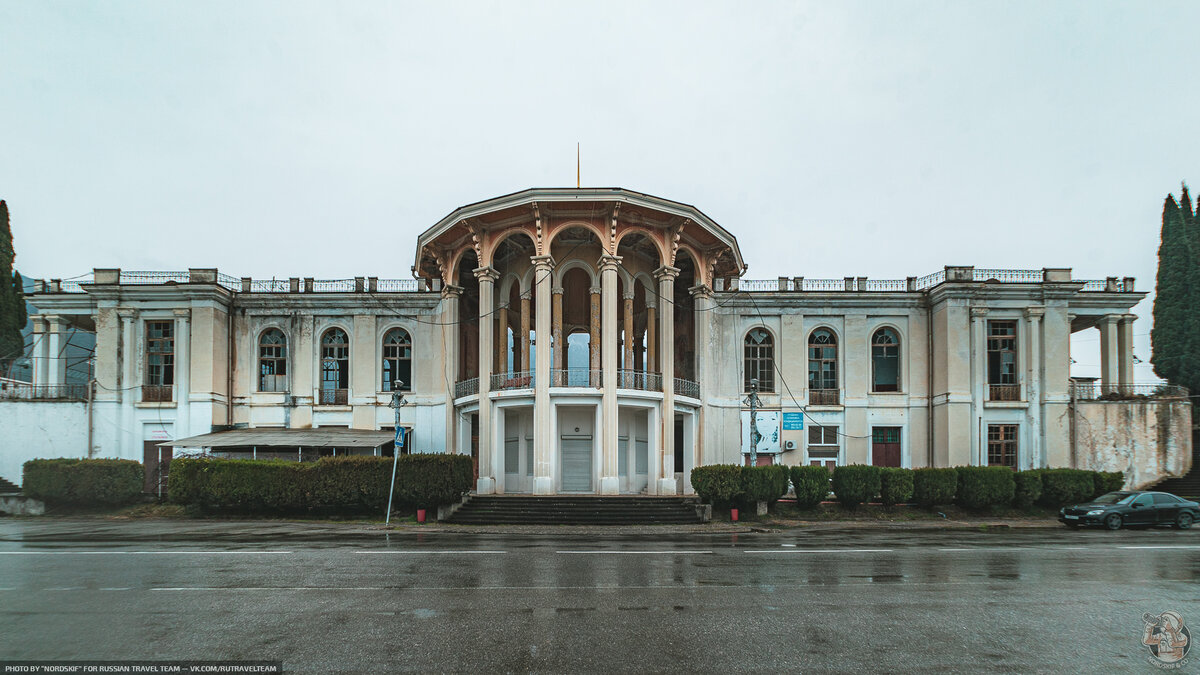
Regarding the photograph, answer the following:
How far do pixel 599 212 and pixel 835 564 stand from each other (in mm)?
16791

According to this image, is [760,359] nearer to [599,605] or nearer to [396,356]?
[396,356]

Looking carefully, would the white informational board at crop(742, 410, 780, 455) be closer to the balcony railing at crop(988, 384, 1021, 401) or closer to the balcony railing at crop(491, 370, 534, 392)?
the balcony railing at crop(988, 384, 1021, 401)

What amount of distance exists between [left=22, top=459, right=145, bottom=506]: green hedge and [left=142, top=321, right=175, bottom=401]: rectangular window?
6.00m

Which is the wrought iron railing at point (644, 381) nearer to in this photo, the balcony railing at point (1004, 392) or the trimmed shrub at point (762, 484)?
the trimmed shrub at point (762, 484)

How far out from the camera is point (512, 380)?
29.3m

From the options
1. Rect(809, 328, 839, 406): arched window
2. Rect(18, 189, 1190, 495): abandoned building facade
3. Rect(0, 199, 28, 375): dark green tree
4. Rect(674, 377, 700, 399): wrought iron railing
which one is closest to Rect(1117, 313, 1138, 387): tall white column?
Rect(18, 189, 1190, 495): abandoned building facade

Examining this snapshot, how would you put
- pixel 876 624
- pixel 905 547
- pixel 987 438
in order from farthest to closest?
pixel 987 438 < pixel 905 547 < pixel 876 624

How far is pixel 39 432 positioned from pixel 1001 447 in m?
41.3

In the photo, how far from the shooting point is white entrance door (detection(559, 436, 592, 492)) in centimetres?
2780

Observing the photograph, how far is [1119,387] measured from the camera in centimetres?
3184

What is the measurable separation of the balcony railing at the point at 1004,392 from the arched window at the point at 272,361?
31.1m

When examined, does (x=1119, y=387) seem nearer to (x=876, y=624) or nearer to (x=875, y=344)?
(x=875, y=344)

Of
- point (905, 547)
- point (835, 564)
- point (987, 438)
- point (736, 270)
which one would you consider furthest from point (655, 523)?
point (987, 438)

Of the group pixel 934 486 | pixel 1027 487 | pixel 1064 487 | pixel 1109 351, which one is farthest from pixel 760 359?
pixel 1109 351
